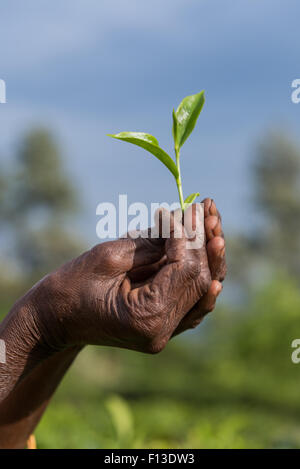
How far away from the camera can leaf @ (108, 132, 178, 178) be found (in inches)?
54.4

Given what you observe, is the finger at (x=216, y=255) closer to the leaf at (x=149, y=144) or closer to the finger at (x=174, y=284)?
the finger at (x=174, y=284)

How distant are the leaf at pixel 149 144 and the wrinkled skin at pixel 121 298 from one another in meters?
0.14

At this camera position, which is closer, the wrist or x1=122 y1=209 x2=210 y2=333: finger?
x1=122 y1=209 x2=210 y2=333: finger

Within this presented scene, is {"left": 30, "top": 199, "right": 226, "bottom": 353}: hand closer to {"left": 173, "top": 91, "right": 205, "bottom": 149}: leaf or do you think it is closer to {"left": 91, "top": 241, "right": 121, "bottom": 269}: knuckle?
{"left": 91, "top": 241, "right": 121, "bottom": 269}: knuckle

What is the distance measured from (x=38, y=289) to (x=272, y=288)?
238 inches

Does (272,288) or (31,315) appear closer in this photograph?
(31,315)

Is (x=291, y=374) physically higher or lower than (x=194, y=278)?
lower

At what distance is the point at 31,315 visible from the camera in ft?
4.75

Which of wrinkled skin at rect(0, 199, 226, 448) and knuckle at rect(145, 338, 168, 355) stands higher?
wrinkled skin at rect(0, 199, 226, 448)

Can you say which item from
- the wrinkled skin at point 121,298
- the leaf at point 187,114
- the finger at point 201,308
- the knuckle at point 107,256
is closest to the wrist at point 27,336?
the wrinkled skin at point 121,298

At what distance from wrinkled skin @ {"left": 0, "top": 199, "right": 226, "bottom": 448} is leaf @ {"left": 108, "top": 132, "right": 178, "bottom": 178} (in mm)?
135

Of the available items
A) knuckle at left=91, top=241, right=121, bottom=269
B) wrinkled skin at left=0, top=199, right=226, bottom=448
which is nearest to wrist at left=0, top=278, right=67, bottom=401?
wrinkled skin at left=0, top=199, right=226, bottom=448

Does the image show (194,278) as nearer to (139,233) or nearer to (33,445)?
(139,233)
